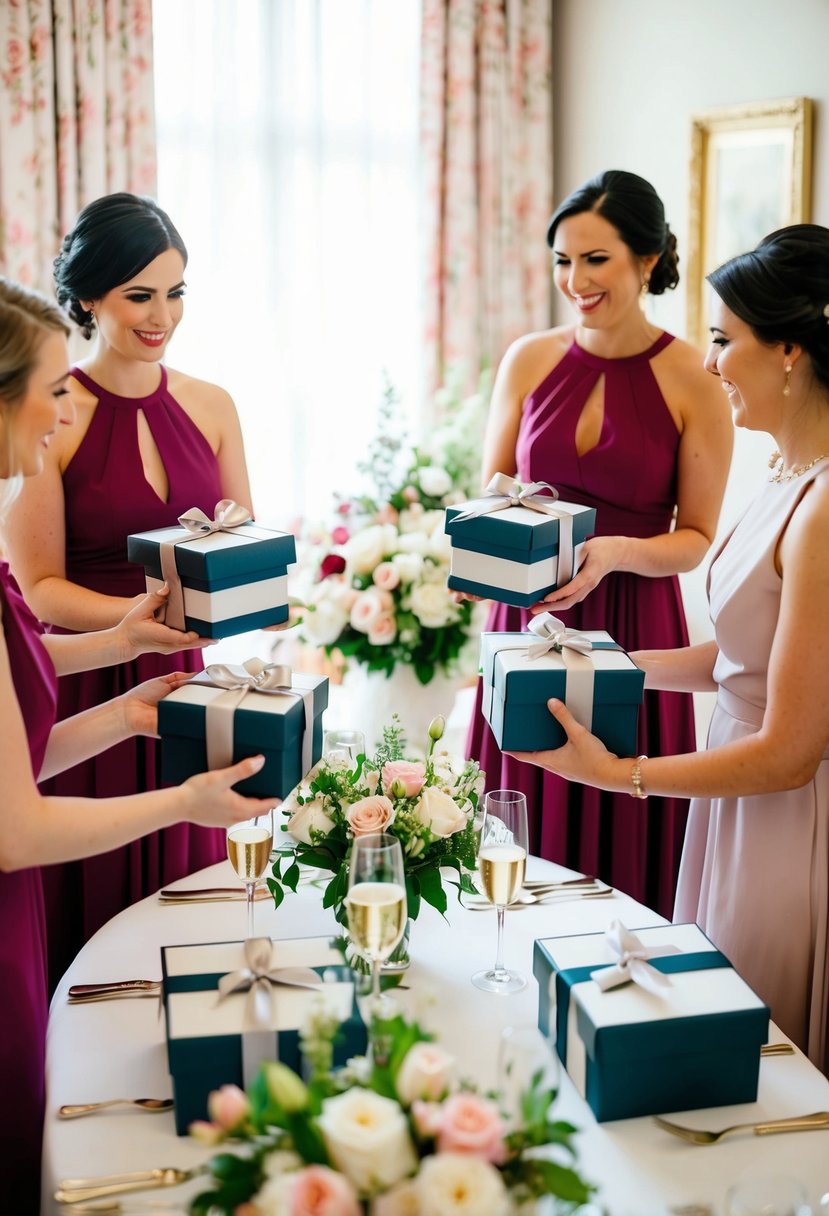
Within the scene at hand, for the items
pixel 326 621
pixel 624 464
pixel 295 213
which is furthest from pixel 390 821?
pixel 295 213

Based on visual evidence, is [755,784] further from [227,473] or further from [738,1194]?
[227,473]

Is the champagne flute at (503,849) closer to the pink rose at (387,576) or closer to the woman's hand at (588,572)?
the woman's hand at (588,572)

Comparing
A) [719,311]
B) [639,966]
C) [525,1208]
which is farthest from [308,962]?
[719,311]

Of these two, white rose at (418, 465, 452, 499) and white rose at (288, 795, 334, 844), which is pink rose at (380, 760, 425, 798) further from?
white rose at (418, 465, 452, 499)

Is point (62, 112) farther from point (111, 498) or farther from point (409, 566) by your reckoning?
point (111, 498)

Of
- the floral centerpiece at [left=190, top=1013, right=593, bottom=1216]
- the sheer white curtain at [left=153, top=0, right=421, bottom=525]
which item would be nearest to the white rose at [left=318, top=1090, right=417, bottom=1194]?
the floral centerpiece at [left=190, top=1013, right=593, bottom=1216]

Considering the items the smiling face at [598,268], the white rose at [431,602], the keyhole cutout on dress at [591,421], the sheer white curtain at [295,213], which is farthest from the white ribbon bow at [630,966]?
the sheer white curtain at [295,213]

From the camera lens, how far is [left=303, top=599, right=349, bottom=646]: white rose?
11.6 ft

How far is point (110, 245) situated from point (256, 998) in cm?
164

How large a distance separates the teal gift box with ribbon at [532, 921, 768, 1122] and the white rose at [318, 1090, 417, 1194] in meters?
0.46

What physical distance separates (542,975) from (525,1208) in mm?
558

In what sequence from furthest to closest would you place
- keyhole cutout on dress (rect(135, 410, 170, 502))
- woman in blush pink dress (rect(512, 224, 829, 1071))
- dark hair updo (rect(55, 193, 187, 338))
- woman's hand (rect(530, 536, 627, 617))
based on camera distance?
1. keyhole cutout on dress (rect(135, 410, 170, 502))
2. dark hair updo (rect(55, 193, 187, 338))
3. woman's hand (rect(530, 536, 627, 617))
4. woman in blush pink dress (rect(512, 224, 829, 1071))

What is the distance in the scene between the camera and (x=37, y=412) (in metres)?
1.66

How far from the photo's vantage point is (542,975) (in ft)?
5.07
